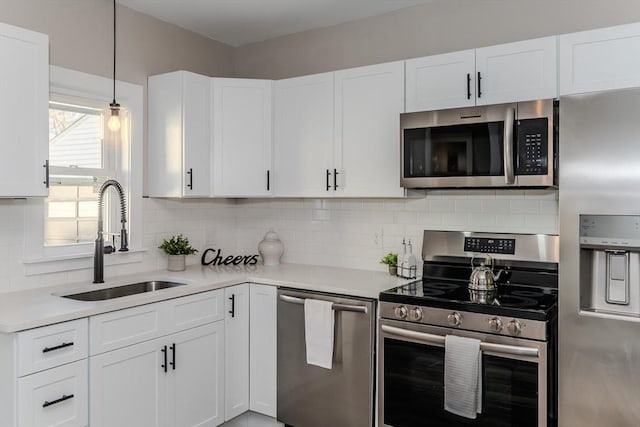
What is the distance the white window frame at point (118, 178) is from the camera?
276 centimetres

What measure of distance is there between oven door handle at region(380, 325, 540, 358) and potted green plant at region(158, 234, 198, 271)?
4.84 feet

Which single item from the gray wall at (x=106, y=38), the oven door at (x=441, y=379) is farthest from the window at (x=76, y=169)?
the oven door at (x=441, y=379)

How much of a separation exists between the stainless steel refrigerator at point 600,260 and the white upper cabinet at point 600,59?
1.31 feet

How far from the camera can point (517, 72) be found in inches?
103

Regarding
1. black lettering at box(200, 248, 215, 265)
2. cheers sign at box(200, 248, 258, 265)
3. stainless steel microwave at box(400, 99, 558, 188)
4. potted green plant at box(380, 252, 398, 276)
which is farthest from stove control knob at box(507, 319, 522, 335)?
black lettering at box(200, 248, 215, 265)

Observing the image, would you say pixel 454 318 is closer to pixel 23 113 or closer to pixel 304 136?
pixel 304 136

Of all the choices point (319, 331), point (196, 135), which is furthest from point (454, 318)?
point (196, 135)

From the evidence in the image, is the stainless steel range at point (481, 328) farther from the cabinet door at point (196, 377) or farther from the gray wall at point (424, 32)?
the gray wall at point (424, 32)

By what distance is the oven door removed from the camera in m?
2.20

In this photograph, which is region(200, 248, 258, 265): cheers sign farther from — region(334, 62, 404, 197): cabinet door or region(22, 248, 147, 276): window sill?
region(334, 62, 404, 197): cabinet door

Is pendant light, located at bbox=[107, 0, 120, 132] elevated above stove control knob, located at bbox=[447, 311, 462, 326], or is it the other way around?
pendant light, located at bbox=[107, 0, 120, 132]

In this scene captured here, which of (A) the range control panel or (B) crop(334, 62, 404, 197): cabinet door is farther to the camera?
(B) crop(334, 62, 404, 197): cabinet door

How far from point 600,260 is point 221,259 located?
251cm

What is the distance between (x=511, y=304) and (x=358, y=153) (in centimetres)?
127
